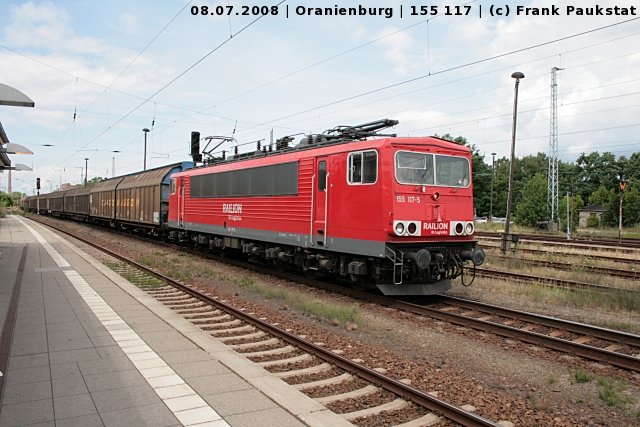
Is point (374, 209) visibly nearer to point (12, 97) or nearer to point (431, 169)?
point (431, 169)

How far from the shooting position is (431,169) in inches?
419

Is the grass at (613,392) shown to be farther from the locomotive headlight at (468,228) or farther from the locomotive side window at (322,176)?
the locomotive side window at (322,176)

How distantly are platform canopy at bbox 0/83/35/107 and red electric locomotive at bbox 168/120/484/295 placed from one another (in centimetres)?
594

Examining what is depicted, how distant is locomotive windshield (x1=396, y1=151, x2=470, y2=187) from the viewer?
10.2 m

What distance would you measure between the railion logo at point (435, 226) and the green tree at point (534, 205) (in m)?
38.5

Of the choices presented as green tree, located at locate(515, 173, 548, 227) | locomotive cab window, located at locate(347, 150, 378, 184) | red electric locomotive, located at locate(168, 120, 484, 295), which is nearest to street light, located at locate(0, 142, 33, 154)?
red electric locomotive, located at locate(168, 120, 484, 295)

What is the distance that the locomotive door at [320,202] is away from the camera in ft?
38.0

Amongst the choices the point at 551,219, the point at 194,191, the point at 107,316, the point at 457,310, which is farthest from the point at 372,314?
the point at 551,219

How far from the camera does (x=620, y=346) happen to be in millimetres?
7469

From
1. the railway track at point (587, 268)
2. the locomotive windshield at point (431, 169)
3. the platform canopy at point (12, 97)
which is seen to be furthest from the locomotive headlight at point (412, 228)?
the platform canopy at point (12, 97)

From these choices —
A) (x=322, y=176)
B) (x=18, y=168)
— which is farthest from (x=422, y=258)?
(x=18, y=168)

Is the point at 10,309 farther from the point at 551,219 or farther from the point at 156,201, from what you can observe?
the point at 551,219

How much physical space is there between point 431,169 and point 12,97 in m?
8.61

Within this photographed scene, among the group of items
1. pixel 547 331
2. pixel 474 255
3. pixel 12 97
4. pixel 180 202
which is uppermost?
pixel 12 97
